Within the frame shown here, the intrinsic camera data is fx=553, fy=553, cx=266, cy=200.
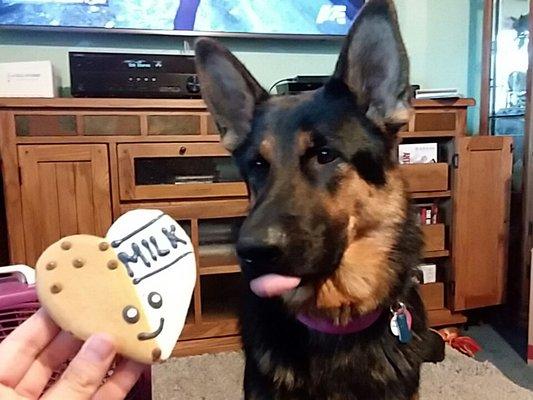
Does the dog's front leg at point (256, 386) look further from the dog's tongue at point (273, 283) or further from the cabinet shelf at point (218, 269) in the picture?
the cabinet shelf at point (218, 269)

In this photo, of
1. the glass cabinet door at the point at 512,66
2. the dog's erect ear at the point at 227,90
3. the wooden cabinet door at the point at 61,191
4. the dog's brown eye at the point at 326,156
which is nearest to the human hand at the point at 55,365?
the dog's brown eye at the point at 326,156

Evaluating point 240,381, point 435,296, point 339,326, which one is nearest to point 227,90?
point 339,326

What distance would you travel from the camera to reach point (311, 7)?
2.41 meters

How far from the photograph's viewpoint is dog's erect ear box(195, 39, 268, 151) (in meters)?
1.11

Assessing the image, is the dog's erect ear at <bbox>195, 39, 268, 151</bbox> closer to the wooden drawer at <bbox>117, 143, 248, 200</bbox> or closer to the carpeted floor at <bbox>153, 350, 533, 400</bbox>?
the wooden drawer at <bbox>117, 143, 248, 200</bbox>

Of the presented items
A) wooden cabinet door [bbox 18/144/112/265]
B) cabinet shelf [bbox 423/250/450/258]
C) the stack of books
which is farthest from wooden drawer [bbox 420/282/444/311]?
wooden cabinet door [bbox 18/144/112/265]

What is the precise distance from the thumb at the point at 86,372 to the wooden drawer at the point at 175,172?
132cm

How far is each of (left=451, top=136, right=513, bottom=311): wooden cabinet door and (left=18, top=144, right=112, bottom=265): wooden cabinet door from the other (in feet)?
4.21

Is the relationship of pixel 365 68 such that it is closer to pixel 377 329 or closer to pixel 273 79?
pixel 377 329

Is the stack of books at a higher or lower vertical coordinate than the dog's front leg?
higher

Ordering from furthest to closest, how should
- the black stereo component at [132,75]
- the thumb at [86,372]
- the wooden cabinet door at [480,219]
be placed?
the wooden cabinet door at [480,219] → the black stereo component at [132,75] → the thumb at [86,372]

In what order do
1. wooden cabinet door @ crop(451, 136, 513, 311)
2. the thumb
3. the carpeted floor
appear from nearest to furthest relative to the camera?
the thumb
the carpeted floor
wooden cabinet door @ crop(451, 136, 513, 311)

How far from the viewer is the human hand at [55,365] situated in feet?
1.72

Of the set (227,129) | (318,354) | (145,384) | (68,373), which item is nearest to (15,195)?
(227,129)
